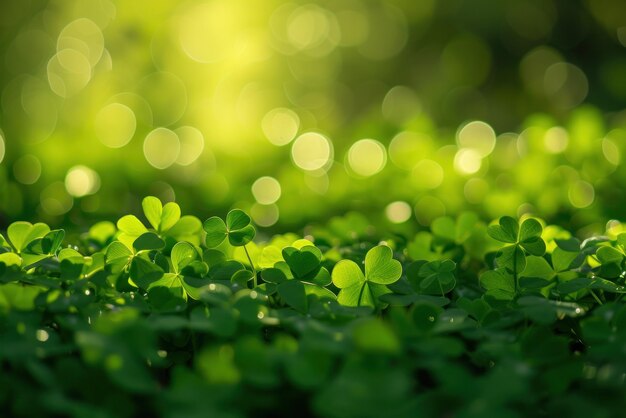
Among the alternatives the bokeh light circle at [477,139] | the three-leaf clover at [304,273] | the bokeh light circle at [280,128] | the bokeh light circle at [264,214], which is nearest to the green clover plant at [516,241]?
the three-leaf clover at [304,273]

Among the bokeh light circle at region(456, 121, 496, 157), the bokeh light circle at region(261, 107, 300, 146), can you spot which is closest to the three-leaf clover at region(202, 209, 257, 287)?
the bokeh light circle at region(456, 121, 496, 157)

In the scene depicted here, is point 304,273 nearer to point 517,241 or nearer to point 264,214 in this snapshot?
point 517,241

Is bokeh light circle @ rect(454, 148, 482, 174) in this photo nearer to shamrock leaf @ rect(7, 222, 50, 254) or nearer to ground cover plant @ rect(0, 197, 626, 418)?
ground cover plant @ rect(0, 197, 626, 418)

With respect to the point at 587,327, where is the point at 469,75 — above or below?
above

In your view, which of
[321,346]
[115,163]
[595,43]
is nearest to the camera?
[321,346]

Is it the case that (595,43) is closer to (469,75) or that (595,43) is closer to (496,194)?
(469,75)

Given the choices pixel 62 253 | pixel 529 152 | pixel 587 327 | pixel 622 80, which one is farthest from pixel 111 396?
pixel 622 80

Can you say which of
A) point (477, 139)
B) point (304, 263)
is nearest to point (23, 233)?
point (304, 263)
